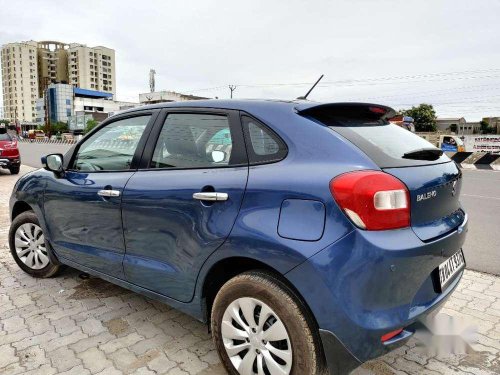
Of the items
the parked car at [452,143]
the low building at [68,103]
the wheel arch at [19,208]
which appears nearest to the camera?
the wheel arch at [19,208]

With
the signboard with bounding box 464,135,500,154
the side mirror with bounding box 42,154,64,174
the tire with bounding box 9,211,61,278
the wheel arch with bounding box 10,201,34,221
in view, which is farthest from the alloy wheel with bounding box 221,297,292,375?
the signboard with bounding box 464,135,500,154

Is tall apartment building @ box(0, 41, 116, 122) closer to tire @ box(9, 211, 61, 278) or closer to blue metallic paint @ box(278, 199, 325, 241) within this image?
tire @ box(9, 211, 61, 278)

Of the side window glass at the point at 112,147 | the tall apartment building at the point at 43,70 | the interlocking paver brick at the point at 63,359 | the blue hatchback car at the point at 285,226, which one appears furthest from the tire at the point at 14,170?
the tall apartment building at the point at 43,70

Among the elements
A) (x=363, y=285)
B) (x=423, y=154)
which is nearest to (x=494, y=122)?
(x=423, y=154)

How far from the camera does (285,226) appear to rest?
190 centimetres

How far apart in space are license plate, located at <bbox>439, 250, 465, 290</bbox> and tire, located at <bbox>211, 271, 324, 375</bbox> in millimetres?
778

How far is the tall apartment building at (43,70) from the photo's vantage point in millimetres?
133750

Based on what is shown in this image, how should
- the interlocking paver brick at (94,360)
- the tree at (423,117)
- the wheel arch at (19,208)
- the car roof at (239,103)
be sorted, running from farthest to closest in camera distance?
the tree at (423,117), the wheel arch at (19,208), the interlocking paver brick at (94,360), the car roof at (239,103)

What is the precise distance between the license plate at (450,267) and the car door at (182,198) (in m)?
1.14

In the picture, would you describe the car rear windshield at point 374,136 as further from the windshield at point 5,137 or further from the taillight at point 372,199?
the windshield at point 5,137

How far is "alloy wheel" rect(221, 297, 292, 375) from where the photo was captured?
6.46ft

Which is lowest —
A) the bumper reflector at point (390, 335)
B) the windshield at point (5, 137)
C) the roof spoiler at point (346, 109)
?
the bumper reflector at point (390, 335)

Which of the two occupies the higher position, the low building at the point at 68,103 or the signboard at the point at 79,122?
the low building at the point at 68,103

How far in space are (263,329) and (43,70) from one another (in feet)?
532
